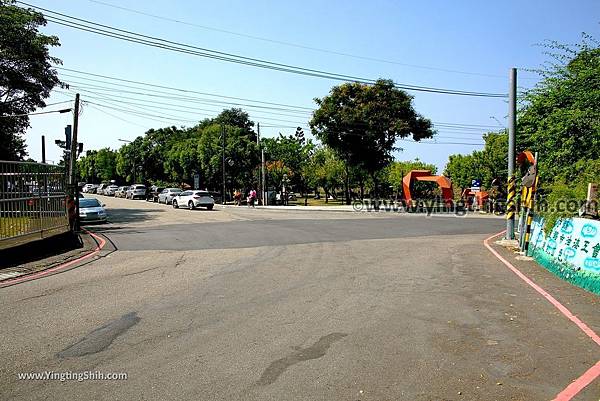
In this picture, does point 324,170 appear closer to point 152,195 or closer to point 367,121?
point 367,121

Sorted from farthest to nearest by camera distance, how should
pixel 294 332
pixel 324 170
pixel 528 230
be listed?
pixel 324 170
pixel 528 230
pixel 294 332

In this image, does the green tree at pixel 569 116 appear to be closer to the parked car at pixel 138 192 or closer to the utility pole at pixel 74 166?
the utility pole at pixel 74 166

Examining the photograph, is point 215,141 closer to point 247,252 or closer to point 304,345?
point 247,252

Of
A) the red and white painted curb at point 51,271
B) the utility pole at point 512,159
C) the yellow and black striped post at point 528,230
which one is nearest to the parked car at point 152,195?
the red and white painted curb at point 51,271

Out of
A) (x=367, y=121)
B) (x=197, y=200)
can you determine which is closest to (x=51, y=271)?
(x=197, y=200)

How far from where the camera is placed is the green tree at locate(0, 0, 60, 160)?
28.0 m

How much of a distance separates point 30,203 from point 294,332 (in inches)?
367

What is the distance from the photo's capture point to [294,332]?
6.06m

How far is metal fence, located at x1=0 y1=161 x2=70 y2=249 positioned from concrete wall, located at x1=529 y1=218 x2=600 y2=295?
1169cm

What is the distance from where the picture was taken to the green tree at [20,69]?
91.8ft

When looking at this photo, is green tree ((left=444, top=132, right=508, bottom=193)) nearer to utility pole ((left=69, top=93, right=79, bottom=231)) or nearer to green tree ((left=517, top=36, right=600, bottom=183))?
green tree ((left=517, top=36, right=600, bottom=183))

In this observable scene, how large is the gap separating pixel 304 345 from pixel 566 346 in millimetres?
2988

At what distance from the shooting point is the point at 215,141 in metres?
53.2

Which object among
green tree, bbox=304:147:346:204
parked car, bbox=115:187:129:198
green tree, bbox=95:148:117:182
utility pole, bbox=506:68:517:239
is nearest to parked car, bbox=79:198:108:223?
utility pole, bbox=506:68:517:239
